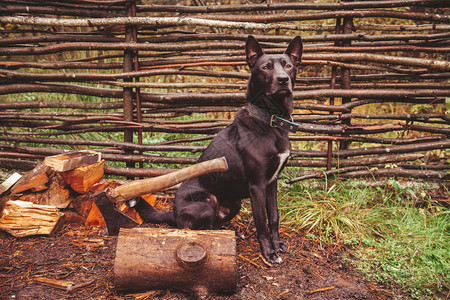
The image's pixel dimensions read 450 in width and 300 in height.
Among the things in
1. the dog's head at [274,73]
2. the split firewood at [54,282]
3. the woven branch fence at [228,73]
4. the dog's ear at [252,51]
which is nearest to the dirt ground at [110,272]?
the split firewood at [54,282]

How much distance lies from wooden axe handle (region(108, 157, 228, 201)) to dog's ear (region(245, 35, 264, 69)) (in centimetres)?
106

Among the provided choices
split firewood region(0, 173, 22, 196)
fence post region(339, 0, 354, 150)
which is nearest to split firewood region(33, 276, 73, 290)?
split firewood region(0, 173, 22, 196)

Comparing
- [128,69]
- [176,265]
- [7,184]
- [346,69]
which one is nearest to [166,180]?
[176,265]

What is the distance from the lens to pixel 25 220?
269 cm

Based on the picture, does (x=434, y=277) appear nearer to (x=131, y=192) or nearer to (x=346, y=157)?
(x=346, y=157)

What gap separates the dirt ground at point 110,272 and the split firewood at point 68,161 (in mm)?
599

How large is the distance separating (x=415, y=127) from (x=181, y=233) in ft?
9.73

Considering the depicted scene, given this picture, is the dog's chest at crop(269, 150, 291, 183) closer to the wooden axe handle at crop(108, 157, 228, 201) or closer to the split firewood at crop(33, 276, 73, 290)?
the wooden axe handle at crop(108, 157, 228, 201)

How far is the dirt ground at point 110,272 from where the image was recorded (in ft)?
6.64

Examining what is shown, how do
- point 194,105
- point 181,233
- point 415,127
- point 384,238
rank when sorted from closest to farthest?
point 181,233 → point 384,238 → point 415,127 → point 194,105

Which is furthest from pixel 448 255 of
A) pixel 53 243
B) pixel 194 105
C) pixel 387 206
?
pixel 53 243

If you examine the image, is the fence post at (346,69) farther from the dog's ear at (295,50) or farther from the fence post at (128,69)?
the fence post at (128,69)

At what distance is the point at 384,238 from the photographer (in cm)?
284

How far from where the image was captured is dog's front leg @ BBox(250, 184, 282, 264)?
2396 millimetres
